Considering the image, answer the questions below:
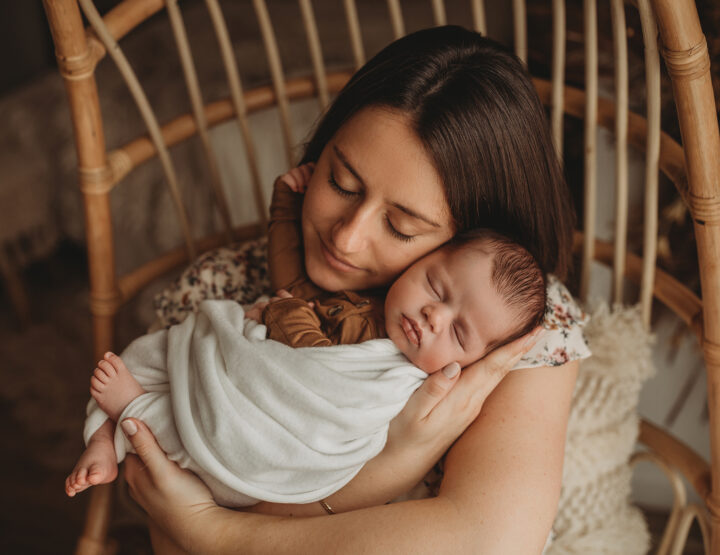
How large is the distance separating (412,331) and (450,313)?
60 millimetres

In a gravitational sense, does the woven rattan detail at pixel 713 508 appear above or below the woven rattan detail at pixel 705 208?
below

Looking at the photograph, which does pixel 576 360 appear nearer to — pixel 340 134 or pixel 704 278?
pixel 704 278

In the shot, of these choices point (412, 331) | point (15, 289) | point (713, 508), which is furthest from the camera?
point (15, 289)

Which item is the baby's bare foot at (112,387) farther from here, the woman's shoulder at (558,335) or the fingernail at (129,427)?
the woman's shoulder at (558,335)

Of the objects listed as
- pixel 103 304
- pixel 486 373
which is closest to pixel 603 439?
pixel 486 373

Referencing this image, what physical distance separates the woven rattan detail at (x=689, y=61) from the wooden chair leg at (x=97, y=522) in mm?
1124

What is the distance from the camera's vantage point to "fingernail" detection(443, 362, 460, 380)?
91 cm

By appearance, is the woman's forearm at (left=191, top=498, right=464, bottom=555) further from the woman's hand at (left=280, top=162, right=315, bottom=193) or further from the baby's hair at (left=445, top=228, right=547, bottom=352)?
the woman's hand at (left=280, top=162, right=315, bottom=193)

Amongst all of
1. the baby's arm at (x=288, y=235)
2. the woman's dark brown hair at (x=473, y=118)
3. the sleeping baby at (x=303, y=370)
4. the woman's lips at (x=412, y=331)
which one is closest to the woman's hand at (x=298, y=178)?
the baby's arm at (x=288, y=235)

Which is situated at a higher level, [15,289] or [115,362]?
[115,362]

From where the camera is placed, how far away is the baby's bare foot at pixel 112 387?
90 centimetres

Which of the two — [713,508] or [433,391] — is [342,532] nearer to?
[433,391]

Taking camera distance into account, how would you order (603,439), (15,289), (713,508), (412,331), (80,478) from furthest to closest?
(15,289)
(603,439)
(713,508)
(412,331)
(80,478)

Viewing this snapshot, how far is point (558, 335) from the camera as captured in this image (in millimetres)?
1035
